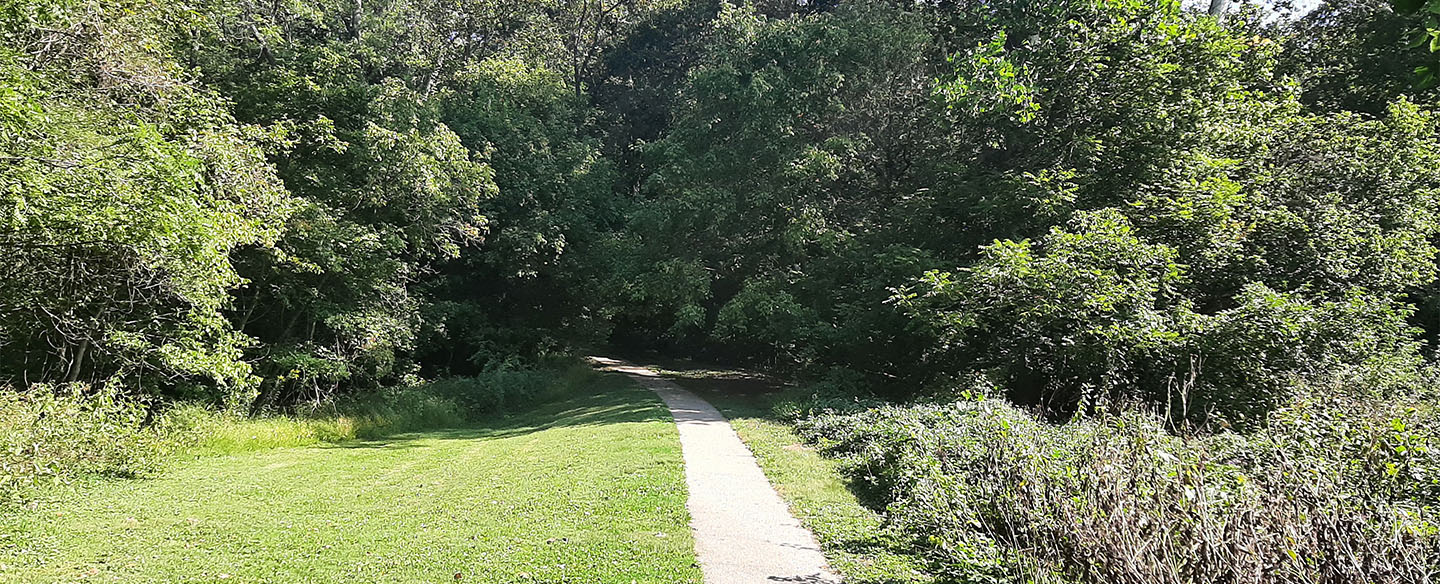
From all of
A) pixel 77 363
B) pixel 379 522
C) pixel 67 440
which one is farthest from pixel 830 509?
pixel 77 363

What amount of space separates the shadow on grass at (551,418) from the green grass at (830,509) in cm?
284

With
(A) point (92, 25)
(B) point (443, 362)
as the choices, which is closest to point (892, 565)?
(A) point (92, 25)

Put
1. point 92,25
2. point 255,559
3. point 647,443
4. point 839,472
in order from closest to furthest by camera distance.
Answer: point 255,559 < point 839,472 < point 92,25 < point 647,443

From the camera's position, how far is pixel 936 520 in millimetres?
6246

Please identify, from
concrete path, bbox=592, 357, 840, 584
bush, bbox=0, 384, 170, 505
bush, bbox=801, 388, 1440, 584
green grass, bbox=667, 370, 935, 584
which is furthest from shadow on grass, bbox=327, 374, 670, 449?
bush, bbox=801, 388, 1440, 584

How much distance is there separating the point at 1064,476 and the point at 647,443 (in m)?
8.00

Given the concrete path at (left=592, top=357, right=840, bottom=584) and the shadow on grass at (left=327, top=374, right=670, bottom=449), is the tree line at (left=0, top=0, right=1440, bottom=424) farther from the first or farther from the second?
the concrete path at (left=592, top=357, right=840, bottom=584)

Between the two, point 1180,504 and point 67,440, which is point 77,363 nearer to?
point 67,440

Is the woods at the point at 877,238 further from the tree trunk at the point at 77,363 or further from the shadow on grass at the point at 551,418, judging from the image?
the shadow on grass at the point at 551,418

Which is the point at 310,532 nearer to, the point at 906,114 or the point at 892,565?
the point at 892,565

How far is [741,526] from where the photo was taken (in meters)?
7.09

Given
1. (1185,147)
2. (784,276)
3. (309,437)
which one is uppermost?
(1185,147)

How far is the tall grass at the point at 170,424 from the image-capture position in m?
8.82

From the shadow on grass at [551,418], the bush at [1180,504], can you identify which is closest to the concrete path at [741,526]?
the bush at [1180,504]
